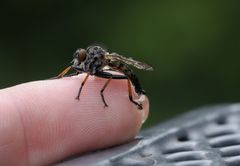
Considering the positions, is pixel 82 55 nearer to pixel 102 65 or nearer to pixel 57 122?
pixel 102 65

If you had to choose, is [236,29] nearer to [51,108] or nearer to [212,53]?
[212,53]

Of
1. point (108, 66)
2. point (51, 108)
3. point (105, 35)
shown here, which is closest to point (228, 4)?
point (105, 35)

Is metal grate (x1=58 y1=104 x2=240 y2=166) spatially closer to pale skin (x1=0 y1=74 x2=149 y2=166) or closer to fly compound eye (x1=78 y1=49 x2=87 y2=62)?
pale skin (x1=0 y1=74 x2=149 y2=166)

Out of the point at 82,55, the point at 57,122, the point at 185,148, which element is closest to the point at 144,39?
the point at 82,55

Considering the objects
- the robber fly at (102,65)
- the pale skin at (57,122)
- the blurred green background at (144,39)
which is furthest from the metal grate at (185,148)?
the blurred green background at (144,39)

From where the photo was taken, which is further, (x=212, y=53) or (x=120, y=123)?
(x=212, y=53)
